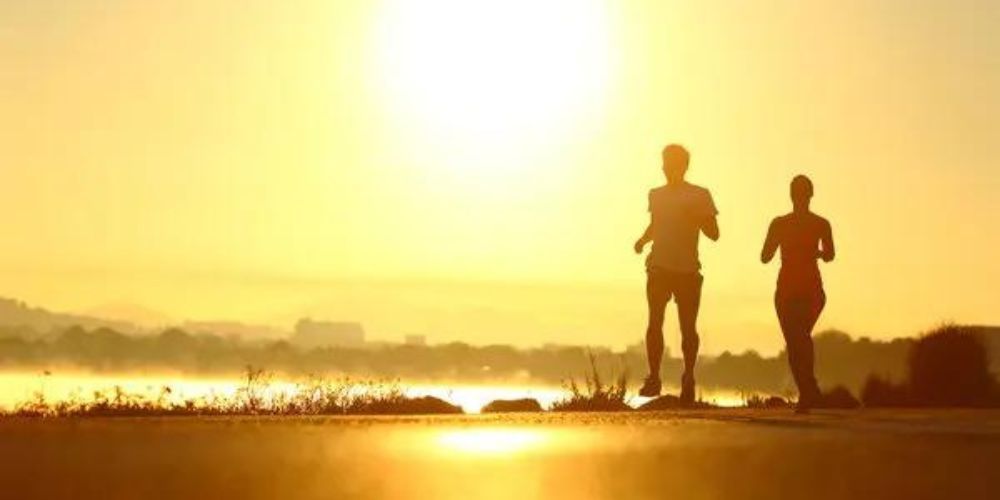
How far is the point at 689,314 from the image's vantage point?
2122cm

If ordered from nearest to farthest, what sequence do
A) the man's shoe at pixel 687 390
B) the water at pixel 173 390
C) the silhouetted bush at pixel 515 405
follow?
the man's shoe at pixel 687 390 → the water at pixel 173 390 → the silhouetted bush at pixel 515 405

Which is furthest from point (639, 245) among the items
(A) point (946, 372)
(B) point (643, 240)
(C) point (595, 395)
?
(A) point (946, 372)

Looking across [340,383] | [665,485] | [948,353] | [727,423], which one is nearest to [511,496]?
[665,485]

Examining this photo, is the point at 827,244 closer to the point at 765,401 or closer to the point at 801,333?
the point at 801,333

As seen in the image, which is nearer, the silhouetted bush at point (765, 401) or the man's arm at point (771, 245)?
the man's arm at point (771, 245)

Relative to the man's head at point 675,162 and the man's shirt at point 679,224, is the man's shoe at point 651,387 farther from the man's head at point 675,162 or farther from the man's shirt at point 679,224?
the man's head at point 675,162

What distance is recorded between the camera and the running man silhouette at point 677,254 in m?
21.1

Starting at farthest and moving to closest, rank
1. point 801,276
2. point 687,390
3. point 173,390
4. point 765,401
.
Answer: point 765,401 → point 173,390 → point 687,390 → point 801,276

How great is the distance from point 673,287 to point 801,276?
1.67m

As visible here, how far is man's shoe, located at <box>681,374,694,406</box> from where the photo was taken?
70.7ft

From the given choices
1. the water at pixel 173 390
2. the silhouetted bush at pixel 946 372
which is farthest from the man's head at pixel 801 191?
the silhouetted bush at pixel 946 372

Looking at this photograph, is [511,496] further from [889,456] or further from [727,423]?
[727,423]

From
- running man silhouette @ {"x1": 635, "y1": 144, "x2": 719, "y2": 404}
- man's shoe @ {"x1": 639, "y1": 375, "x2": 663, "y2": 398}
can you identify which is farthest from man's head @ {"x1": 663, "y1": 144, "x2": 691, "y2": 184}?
man's shoe @ {"x1": 639, "y1": 375, "x2": 663, "y2": 398}

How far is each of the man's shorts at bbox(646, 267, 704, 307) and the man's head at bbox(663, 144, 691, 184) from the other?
960mm
